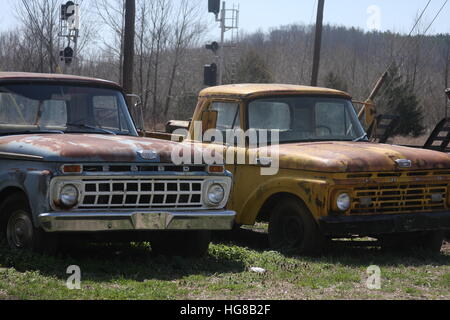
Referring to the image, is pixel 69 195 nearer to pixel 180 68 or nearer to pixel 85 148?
pixel 85 148

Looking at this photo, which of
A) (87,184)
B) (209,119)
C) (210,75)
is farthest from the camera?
(210,75)

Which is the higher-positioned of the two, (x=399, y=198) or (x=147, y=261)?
(x=399, y=198)

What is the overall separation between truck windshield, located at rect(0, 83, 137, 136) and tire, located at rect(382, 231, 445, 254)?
126 inches

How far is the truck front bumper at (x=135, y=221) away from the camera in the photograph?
750cm

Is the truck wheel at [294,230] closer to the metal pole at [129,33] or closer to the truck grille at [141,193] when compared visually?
the truck grille at [141,193]

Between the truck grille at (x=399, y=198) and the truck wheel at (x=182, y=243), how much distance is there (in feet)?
5.10

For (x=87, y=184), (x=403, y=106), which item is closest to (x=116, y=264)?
(x=87, y=184)

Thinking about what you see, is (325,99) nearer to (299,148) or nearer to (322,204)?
(299,148)

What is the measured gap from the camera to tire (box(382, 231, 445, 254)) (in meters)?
9.86

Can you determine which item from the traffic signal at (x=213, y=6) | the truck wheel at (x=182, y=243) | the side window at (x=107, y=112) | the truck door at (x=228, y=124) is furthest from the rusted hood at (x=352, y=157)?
the traffic signal at (x=213, y=6)

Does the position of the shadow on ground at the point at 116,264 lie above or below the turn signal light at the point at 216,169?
below

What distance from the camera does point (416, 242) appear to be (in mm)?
10016

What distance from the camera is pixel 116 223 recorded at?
7.71m

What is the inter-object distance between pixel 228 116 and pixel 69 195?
3.25 m
